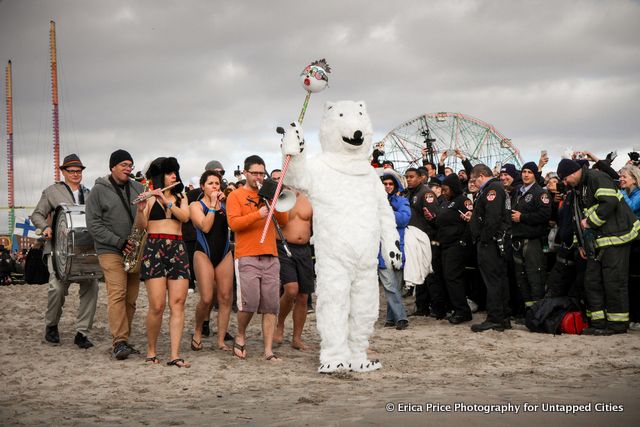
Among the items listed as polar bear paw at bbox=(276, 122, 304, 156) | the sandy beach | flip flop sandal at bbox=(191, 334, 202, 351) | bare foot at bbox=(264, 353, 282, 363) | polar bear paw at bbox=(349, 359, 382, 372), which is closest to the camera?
the sandy beach

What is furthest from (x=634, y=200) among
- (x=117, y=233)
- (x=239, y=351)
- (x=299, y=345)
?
(x=117, y=233)

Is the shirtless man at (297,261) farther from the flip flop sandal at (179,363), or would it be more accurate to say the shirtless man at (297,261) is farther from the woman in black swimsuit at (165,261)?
the flip flop sandal at (179,363)

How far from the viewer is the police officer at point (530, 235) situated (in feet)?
26.9

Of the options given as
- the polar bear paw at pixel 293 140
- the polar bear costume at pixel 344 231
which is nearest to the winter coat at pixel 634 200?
the polar bear costume at pixel 344 231

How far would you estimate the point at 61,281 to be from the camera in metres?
7.25

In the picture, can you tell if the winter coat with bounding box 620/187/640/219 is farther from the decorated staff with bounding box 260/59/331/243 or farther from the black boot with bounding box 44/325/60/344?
the black boot with bounding box 44/325/60/344

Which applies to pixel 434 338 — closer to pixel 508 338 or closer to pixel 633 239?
pixel 508 338

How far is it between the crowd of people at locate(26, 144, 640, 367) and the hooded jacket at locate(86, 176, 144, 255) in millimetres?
11

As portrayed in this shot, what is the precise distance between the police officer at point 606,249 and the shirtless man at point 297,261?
10.5 ft

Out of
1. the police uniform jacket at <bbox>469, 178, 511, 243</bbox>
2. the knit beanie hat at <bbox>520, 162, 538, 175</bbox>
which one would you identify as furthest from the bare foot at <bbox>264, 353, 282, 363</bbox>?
the knit beanie hat at <bbox>520, 162, 538, 175</bbox>

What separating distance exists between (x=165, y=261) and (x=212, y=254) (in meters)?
0.76

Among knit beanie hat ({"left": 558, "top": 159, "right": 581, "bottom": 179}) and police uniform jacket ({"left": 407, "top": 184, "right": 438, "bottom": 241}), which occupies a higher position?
knit beanie hat ({"left": 558, "top": 159, "right": 581, "bottom": 179})

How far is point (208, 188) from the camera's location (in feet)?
22.2

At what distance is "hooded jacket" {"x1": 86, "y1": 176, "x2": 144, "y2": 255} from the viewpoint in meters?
6.54
